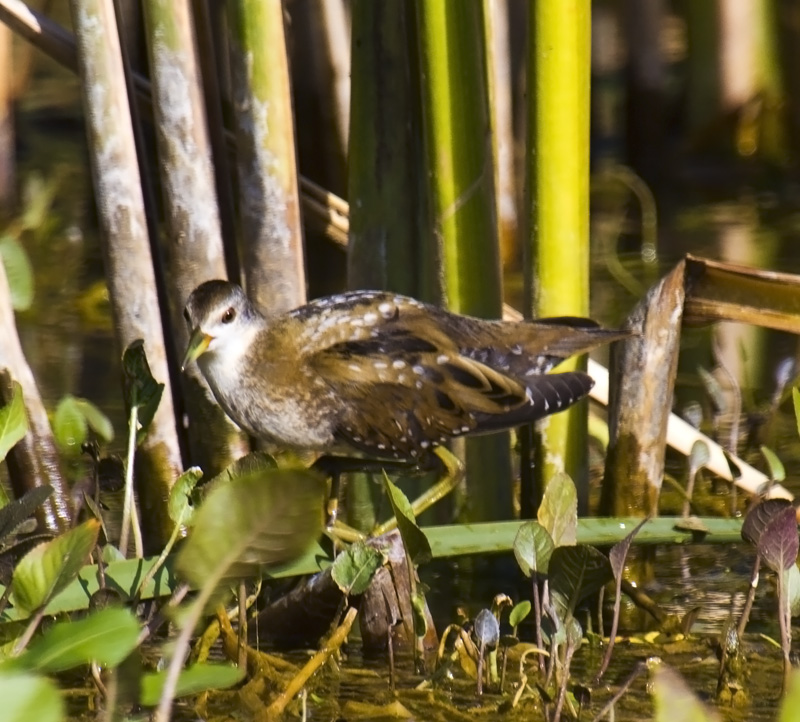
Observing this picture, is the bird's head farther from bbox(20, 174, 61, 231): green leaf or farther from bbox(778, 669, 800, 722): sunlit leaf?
bbox(20, 174, 61, 231): green leaf

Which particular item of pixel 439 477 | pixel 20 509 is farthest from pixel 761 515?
pixel 20 509

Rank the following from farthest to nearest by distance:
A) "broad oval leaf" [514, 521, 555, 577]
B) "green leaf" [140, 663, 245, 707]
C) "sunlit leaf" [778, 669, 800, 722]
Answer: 1. "broad oval leaf" [514, 521, 555, 577]
2. "green leaf" [140, 663, 245, 707]
3. "sunlit leaf" [778, 669, 800, 722]

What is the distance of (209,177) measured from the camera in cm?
300

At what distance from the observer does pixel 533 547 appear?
2344 millimetres

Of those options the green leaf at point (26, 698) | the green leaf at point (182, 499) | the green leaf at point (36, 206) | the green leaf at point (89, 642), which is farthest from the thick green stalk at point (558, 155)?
the green leaf at point (36, 206)

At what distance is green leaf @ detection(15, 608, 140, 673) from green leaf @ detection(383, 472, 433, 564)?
73 centimetres

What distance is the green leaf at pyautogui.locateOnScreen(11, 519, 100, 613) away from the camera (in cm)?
187

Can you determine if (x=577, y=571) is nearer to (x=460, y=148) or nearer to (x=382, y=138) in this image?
(x=460, y=148)

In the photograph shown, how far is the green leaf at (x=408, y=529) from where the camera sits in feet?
7.85

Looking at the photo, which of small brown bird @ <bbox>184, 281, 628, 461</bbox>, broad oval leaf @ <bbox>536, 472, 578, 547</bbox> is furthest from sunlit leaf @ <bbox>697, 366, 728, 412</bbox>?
broad oval leaf @ <bbox>536, 472, 578, 547</bbox>

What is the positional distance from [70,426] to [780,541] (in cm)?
135

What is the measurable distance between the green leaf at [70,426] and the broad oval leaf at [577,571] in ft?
3.24

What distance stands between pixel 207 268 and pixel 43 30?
0.67 m

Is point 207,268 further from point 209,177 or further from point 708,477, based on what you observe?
point 708,477
